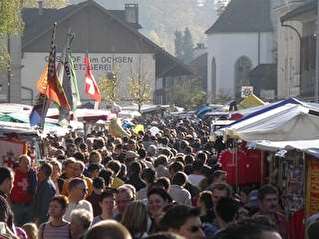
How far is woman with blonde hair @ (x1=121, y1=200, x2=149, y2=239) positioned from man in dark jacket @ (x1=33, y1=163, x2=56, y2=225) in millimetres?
5440

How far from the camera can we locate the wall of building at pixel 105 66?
72406 mm

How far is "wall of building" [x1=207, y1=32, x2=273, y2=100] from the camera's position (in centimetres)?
9769

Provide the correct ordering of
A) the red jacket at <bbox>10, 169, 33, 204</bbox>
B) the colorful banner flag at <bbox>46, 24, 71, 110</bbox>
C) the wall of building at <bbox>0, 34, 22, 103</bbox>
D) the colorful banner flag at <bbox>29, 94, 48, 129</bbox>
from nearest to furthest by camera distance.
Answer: the red jacket at <bbox>10, 169, 33, 204</bbox>, the colorful banner flag at <bbox>29, 94, 48, 129</bbox>, the colorful banner flag at <bbox>46, 24, 71, 110</bbox>, the wall of building at <bbox>0, 34, 22, 103</bbox>

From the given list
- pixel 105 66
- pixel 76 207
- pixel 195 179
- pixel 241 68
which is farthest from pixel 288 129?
pixel 241 68

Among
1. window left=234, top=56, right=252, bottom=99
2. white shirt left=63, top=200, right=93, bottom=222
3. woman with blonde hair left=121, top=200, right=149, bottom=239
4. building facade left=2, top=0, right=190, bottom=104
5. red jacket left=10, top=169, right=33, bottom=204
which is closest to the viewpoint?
woman with blonde hair left=121, top=200, right=149, bottom=239

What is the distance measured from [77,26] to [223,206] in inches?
2489

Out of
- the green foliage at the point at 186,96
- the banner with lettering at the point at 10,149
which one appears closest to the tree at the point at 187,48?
the green foliage at the point at 186,96

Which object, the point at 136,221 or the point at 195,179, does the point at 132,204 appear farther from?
the point at 195,179

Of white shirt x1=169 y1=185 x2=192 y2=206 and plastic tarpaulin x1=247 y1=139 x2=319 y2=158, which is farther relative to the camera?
white shirt x1=169 y1=185 x2=192 y2=206

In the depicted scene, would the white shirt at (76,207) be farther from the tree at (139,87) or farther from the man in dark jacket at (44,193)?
the tree at (139,87)

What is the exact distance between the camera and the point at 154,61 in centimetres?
7319

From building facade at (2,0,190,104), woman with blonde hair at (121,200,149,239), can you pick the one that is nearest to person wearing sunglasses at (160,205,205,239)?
woman with blonde hair at (121,200,149,239)

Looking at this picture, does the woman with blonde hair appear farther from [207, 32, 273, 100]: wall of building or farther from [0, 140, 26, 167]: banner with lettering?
[207, 32, 273, 100]: wall of building

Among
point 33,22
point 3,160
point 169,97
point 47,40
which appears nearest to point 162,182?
point 3,160
